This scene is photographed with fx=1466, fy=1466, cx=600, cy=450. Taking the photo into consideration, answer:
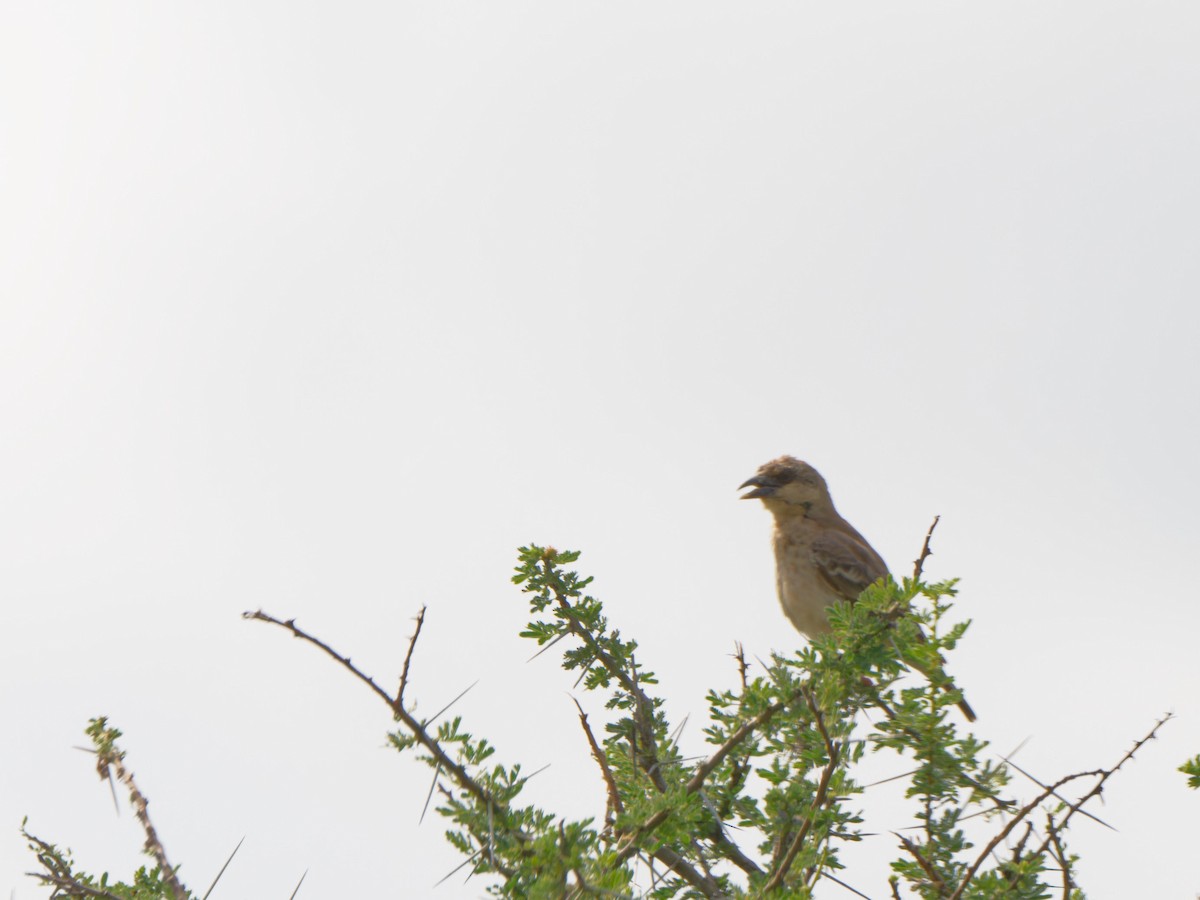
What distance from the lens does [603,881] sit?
2.73 metres

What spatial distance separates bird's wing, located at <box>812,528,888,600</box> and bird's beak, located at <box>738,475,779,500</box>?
24.9 inches

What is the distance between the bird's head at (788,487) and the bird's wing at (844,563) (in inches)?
18.2

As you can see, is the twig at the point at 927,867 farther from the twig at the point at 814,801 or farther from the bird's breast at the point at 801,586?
the bird's breast at the point at 801,586

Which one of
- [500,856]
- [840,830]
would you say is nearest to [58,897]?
[500,856]

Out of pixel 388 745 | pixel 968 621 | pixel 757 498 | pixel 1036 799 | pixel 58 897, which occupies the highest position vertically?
pixel 757 498

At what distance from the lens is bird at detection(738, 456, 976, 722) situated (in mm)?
10605

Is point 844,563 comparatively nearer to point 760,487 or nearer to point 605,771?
point 760,487

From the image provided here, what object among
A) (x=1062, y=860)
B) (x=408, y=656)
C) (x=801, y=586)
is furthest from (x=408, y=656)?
(x=801, y=586)

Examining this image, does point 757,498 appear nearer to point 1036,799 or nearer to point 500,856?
point 1036,799

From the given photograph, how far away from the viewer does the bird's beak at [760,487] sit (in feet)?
38.4

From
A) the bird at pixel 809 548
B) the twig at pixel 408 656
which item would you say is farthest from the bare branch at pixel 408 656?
the bird at pixel 809 548

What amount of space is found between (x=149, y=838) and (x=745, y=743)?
1664mm

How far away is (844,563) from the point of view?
1074 cm

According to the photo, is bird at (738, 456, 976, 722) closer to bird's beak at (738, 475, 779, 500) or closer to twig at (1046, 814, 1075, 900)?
bird's beak at (738, 475, 779, 500)
